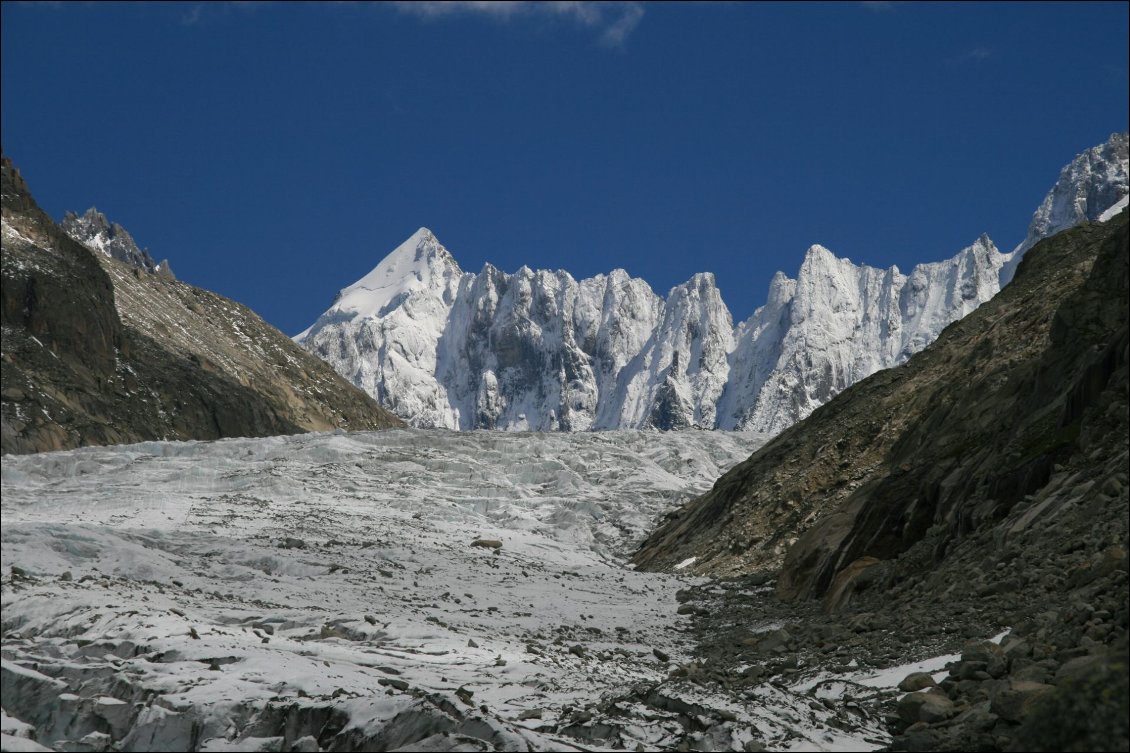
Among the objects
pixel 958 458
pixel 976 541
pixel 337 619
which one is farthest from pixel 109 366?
pixel 976 541

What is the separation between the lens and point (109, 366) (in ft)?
433

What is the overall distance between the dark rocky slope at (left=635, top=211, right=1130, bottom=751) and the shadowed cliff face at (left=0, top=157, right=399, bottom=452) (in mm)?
58416

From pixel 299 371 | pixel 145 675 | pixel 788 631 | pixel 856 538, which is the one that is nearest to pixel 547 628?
pixel 788 631

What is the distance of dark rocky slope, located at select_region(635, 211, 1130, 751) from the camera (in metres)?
17.2

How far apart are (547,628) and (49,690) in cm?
1743

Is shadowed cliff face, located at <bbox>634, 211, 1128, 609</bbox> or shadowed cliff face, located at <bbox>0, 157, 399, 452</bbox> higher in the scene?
shadowed cliff face, located at <bbox>0, 157, 399, 452</bbox>

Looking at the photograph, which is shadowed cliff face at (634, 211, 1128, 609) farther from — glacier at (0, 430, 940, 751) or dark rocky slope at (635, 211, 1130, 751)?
glacier at (0, 430, 940, 751)

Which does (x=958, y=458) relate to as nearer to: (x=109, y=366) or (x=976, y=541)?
(x=976, y=541)

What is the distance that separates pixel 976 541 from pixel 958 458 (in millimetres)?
9024

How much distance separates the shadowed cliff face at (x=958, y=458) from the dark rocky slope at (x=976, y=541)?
3.5 inches

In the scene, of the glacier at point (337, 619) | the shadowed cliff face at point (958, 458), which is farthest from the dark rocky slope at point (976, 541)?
the glacier at point (337, 619)

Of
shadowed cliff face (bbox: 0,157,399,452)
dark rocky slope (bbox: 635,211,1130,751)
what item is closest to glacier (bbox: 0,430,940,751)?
dark rocky slope (bbox: 635,211,1130,751)

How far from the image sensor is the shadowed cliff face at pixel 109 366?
109812 millimetres

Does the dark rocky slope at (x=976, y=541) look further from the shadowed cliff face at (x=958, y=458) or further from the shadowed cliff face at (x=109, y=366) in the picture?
the shadowed cliff face at (x=109, y=366)
